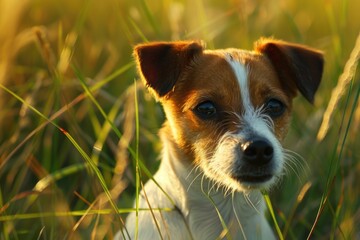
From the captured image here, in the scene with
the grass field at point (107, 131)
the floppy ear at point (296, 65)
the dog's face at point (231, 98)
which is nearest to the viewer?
the dog's face at point (231, 98)

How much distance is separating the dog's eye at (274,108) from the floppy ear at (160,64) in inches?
23.3

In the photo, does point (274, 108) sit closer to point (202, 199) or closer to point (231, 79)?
point (231, 79)

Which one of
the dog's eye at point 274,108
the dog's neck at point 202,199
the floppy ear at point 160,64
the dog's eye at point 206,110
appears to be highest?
the floppy ear at point 160,64

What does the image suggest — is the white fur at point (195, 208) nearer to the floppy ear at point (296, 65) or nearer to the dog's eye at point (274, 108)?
the dog's eye at point (274, 108)

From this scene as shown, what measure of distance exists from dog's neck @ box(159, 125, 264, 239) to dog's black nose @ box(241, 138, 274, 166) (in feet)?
1.31

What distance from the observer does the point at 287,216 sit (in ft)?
17.5

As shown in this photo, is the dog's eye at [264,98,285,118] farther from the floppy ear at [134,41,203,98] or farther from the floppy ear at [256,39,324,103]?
the floppy ear at [134,41,203,98]

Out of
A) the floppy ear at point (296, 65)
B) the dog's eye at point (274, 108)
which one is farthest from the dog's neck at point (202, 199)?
the floppy ear at point (296, 65)

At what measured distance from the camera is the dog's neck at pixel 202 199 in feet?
14.9

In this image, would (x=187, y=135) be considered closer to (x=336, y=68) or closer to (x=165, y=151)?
(x=165, y=151)

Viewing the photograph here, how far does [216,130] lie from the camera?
4426 mm

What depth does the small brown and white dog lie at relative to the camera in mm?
4324

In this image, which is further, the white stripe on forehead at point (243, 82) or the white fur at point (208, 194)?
the white stripe on forehead at point (243, 82)

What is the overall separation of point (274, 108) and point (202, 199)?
710mm
